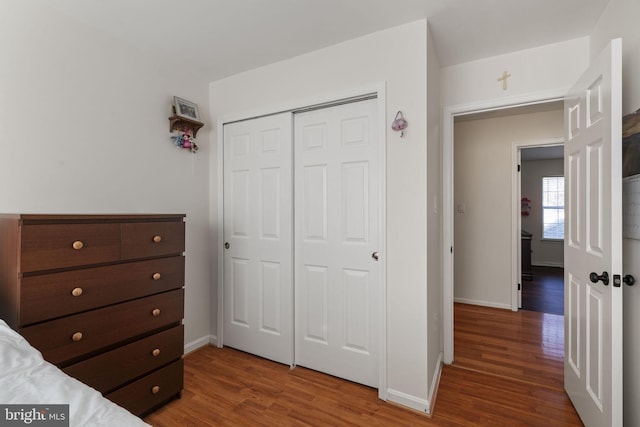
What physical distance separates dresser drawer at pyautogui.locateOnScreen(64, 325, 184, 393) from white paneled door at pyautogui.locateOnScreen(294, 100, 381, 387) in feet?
2.97

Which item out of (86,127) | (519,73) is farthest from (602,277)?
(86,127)

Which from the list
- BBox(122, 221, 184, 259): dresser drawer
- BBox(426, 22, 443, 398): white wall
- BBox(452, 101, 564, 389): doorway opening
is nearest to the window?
BBox(452, 101, 564, 389): doorway opening

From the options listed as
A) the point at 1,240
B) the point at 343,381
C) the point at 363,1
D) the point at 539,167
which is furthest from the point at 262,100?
the point at 539,167

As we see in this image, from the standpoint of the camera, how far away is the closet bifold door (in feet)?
7.94

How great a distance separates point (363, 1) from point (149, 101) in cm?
169

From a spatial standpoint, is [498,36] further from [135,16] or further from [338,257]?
[135,16]

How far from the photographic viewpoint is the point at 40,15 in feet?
5.72

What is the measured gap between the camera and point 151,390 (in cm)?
179

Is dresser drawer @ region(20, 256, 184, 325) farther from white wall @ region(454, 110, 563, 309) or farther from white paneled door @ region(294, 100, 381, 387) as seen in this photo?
white wall @ region(454, 110, 563, 309)

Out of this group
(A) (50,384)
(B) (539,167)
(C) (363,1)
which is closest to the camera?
(A) (50,384)

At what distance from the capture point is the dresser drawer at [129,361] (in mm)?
1521

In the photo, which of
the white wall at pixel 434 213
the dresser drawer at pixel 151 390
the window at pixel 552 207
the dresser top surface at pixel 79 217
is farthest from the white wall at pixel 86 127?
the window at pixel 552 207

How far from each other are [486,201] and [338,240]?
104 inches

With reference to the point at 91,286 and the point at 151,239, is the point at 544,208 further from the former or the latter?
the point at 91,286
